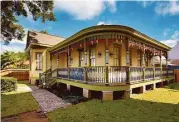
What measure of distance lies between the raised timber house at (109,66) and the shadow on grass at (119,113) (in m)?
1.57

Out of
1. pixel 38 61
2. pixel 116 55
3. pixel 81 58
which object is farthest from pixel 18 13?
pixel 116 55

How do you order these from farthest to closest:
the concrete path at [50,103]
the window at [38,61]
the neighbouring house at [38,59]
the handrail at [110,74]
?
1. the window at [38,61]
2. the neighbouring house at [38,59]
3. the handrail at [110,74]
4. the concrete path at [50,103]

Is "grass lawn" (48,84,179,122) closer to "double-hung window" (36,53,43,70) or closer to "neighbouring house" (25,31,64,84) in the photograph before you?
"neighbouring house" (25,31,64,84)

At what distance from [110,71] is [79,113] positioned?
10.1 feet

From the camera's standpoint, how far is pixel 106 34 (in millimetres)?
8797

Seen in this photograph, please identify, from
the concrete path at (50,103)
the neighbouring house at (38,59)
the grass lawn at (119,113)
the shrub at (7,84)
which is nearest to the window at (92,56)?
the concrete path at (50,103)

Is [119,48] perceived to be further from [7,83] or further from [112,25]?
[7,83]

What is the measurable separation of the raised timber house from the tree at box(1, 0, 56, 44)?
5750mm

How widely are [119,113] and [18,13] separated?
15.0 meters

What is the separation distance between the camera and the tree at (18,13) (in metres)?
15.4

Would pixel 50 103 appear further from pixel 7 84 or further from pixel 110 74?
pixel 7 84

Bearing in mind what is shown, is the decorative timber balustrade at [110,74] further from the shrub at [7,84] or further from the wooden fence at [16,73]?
the wooden fence at [16,73]

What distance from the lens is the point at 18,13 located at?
53.1 ft

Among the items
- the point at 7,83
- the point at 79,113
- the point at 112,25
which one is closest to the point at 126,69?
the point at 112,25
